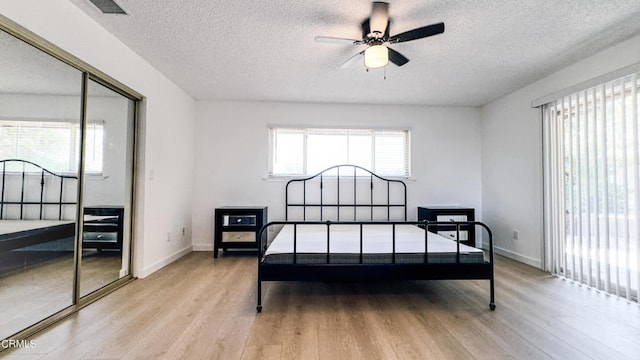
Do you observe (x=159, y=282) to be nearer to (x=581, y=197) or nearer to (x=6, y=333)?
(x=6, y=333)

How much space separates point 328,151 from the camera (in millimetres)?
4613

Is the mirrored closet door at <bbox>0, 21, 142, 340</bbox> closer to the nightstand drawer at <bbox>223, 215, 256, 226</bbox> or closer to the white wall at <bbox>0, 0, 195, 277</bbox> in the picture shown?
the white wall at <bbox>0, 0, 195, 277</bbox>

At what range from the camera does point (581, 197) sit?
2969 mm

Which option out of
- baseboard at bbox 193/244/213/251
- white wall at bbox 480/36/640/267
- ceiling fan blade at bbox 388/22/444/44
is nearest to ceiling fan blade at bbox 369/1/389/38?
ceiling fan blade at bbox 388/22/444/44

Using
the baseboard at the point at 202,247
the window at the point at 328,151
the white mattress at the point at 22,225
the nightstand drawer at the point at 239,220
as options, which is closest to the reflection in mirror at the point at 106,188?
the white mattress at the point at 22,225

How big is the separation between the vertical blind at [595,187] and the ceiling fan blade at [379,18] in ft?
7.54

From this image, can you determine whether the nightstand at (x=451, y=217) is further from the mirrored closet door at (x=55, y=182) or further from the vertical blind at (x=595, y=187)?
the mirrored closet door at (x=55, y=182)

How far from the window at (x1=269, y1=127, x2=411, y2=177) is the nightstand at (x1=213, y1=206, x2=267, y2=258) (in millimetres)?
847

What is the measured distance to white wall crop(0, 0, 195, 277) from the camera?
80.1 inches

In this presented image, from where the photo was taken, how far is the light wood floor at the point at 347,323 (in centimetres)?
174

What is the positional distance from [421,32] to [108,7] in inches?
93.5

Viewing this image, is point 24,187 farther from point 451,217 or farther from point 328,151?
point 451,217

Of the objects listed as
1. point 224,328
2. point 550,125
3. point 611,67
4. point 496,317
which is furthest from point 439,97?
point 224,328

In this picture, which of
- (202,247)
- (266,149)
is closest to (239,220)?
(202,247)
